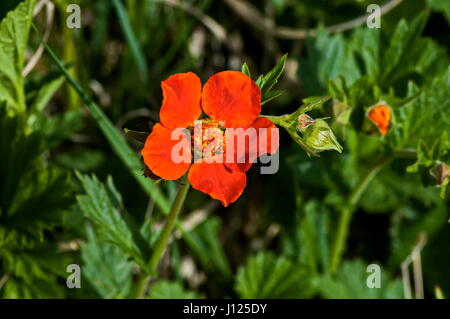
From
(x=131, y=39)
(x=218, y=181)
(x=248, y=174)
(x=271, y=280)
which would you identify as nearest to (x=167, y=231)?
(x=218, y=181)

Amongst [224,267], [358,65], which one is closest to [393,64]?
[358,65]

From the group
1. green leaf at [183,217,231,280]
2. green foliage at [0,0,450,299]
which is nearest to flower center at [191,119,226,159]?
green foliage at [0,0,450,299]

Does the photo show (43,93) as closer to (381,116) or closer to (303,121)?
(303,121)

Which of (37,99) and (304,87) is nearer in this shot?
(37,99)

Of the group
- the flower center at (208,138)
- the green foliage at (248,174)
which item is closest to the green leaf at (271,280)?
the green foliage at (248,174)

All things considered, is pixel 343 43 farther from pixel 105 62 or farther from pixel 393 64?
pixel 105 62

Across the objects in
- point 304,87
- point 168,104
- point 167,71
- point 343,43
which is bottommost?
point 168,104

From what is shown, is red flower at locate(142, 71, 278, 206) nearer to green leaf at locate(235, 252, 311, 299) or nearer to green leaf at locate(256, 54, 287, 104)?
green leaf at locate(256, 54, 287, 104)
